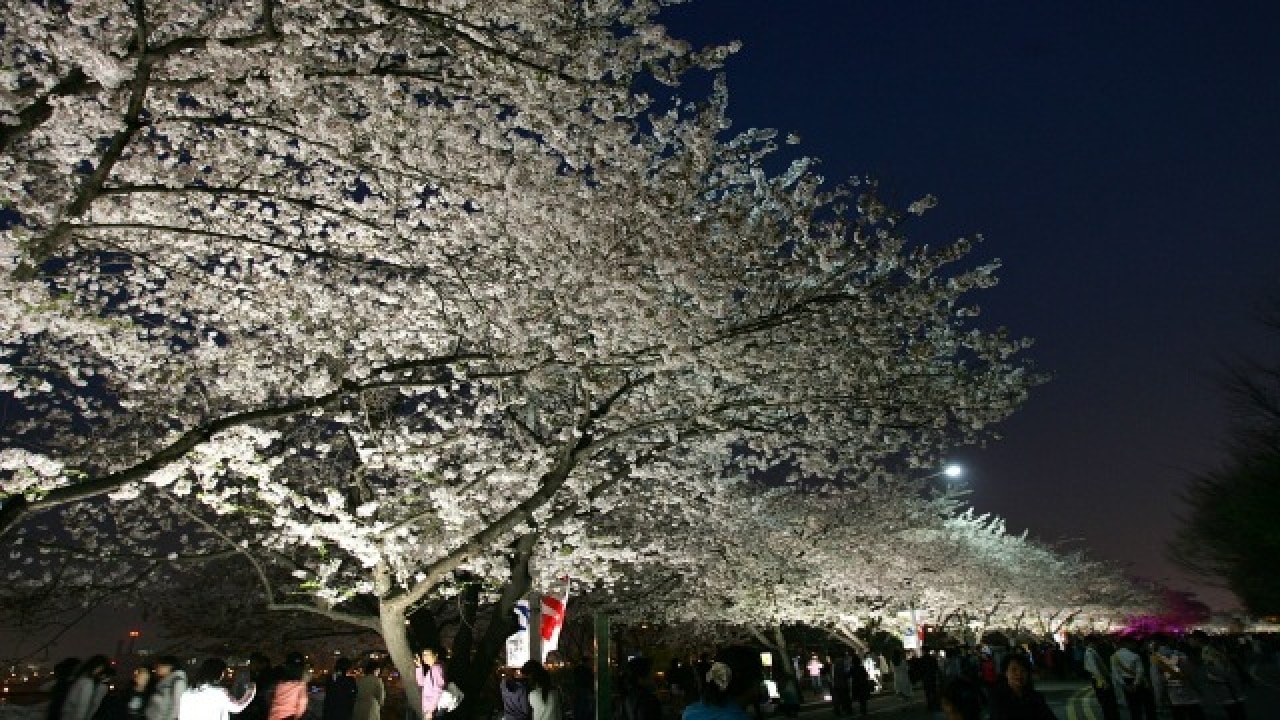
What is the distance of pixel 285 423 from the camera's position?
57.6ft

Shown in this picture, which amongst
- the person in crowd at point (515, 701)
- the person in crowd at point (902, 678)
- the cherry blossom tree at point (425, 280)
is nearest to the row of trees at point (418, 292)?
the cherry blossom tree at point (425, 280)

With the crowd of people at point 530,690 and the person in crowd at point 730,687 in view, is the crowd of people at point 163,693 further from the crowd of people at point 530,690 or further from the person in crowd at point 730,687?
the person in crowd at point 730,687

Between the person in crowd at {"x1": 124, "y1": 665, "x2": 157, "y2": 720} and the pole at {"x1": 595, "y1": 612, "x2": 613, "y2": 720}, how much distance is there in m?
3.91

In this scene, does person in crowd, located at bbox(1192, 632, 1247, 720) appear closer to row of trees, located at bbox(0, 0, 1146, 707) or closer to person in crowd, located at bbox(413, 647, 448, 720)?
row of trees, located at bbox(0, 0, 1146, 707)

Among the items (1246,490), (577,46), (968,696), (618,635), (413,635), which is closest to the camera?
(968,696)

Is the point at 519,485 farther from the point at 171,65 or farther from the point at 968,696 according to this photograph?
the point at 968,696

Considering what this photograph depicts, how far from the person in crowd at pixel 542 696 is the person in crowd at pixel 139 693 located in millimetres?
3747

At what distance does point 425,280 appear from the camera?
378 inches

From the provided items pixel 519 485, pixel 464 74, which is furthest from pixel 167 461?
pixel 519 485

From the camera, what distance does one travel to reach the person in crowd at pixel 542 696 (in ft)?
30.4

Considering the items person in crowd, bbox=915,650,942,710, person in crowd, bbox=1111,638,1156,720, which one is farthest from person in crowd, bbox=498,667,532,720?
person in crowd, bbox=915,650,942,710

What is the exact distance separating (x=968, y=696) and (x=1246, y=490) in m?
22.9

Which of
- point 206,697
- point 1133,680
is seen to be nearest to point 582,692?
point 206,697

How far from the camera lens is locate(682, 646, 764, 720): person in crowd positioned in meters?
3.94
